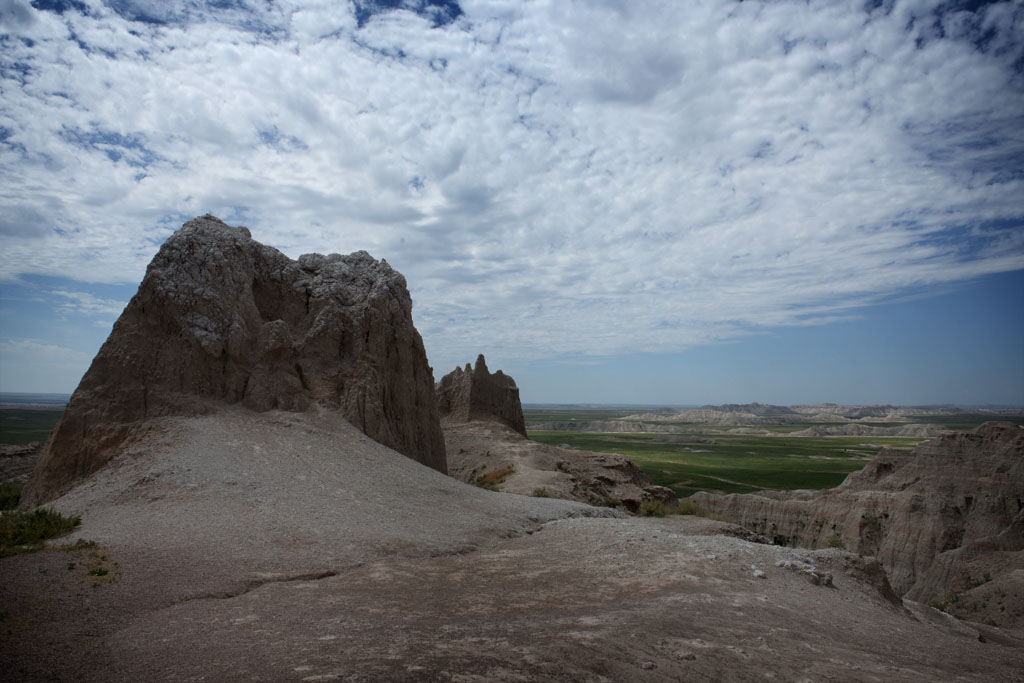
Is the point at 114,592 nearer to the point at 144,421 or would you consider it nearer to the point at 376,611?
the point at 376,611

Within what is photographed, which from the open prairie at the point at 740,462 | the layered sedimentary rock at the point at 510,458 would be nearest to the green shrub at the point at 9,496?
the layered sedimentary rock at the point at 510,458

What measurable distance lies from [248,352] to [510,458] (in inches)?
739

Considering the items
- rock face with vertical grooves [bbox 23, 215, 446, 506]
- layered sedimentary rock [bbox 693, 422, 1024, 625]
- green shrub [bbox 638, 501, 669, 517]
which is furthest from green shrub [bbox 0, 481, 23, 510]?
layered sedimentary rock [bbox 693, 422, 1024, 625]

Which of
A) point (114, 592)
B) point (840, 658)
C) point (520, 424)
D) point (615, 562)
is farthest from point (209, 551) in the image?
point (520, 424)

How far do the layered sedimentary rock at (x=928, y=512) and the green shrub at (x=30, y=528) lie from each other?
107ft

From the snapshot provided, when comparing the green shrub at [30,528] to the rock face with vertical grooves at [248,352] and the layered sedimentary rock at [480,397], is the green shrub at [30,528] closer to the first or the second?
the rock face with vertical grooves at [248,352]

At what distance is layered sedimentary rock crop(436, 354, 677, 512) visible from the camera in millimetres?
30125

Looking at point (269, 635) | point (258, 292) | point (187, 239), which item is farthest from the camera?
point (258, 292)

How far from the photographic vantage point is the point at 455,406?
146 ft

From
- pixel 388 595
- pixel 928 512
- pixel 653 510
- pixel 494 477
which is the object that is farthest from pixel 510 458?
pixel 388 595

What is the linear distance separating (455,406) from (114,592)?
35.8 metres

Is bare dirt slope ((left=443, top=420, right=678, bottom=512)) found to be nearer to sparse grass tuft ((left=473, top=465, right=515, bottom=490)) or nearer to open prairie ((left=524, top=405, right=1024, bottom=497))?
sparse grass tuft ((left=473, top=465, right=515, bottom=490))

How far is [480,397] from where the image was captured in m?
44.2

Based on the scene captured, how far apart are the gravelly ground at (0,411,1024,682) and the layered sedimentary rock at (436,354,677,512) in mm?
12312
